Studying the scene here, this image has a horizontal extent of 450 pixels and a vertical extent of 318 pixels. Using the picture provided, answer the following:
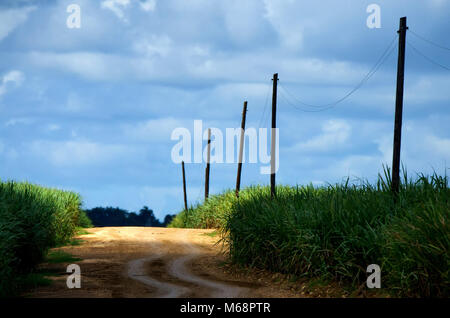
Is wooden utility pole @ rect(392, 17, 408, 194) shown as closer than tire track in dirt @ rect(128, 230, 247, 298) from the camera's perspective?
No

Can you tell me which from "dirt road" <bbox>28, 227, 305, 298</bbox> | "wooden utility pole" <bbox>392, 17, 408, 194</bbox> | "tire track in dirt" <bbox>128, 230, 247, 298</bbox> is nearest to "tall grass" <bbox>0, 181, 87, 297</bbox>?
"dirt road" <bbox>28, 227, 305, 298</bbox>

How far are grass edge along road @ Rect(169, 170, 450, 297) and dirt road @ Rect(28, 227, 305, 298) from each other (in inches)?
30.4

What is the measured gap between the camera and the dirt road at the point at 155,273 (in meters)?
11.2

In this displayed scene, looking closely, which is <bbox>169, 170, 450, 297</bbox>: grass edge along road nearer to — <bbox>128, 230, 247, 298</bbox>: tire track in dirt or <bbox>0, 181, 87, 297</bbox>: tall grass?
<bbox>128, 230, 247, 298</bbox>: tire track in dirt

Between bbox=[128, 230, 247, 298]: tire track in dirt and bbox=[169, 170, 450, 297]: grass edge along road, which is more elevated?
bbox=[169, 170, 450, 297]: grass edge along road

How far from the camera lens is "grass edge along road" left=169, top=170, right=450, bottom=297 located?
31.3ft

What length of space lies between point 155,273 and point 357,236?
571cm

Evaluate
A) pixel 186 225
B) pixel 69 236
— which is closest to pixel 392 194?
pixel 69 236

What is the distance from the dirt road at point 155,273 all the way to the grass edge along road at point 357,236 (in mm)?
773

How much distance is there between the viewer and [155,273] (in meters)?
13.8

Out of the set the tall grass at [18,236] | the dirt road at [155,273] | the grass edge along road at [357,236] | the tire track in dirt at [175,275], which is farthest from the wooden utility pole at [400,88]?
the tall grass at [18,236]

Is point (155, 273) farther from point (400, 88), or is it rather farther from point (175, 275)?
point (400, 88)
